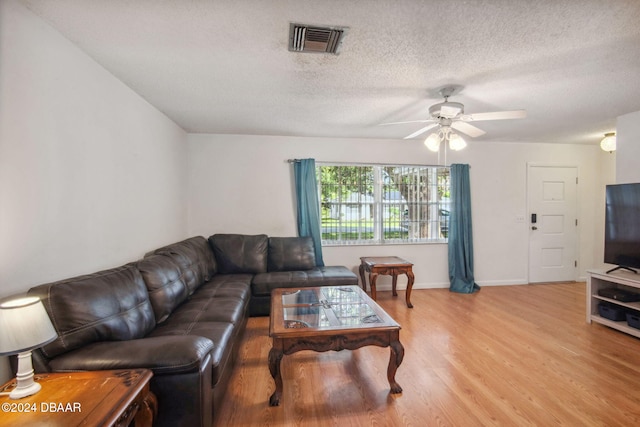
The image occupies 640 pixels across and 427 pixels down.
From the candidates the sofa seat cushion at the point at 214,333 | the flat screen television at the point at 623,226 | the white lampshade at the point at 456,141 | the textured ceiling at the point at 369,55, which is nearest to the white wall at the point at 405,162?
the textured ceiling at the point at 369,55

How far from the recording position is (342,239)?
4.60 metres

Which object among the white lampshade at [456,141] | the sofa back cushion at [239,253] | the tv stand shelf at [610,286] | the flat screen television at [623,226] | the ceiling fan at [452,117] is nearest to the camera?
the ceiling fan at [452,117]

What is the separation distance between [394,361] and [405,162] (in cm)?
327

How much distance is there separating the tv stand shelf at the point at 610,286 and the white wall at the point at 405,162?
1561 mm

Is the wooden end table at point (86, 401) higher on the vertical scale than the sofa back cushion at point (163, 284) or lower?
lower

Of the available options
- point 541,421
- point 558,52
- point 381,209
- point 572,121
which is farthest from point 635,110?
point 541,421

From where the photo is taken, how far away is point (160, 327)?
2131 millimetres

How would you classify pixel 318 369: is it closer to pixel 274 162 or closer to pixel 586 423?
pixel 586 423

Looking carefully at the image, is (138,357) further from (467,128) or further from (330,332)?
(467,128)

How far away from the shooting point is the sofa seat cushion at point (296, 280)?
3.49 meters

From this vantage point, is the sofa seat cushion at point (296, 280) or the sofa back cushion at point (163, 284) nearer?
the sofa back cushion at point (163, 284)

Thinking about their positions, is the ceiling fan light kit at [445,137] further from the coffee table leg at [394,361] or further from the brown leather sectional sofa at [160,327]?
the brown leather sectional sofa at [160,327]

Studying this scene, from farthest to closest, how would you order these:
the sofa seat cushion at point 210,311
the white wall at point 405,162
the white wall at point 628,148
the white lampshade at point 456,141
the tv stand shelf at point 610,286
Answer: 1. the white wall at point 405,162
2. the white wall at point 628,148
3. the tv stand shelf at point 610,286
4. the white lampshade at point 456,141
5. the sofa seat cushion at point 210,311

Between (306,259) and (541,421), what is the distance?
2764 mm
